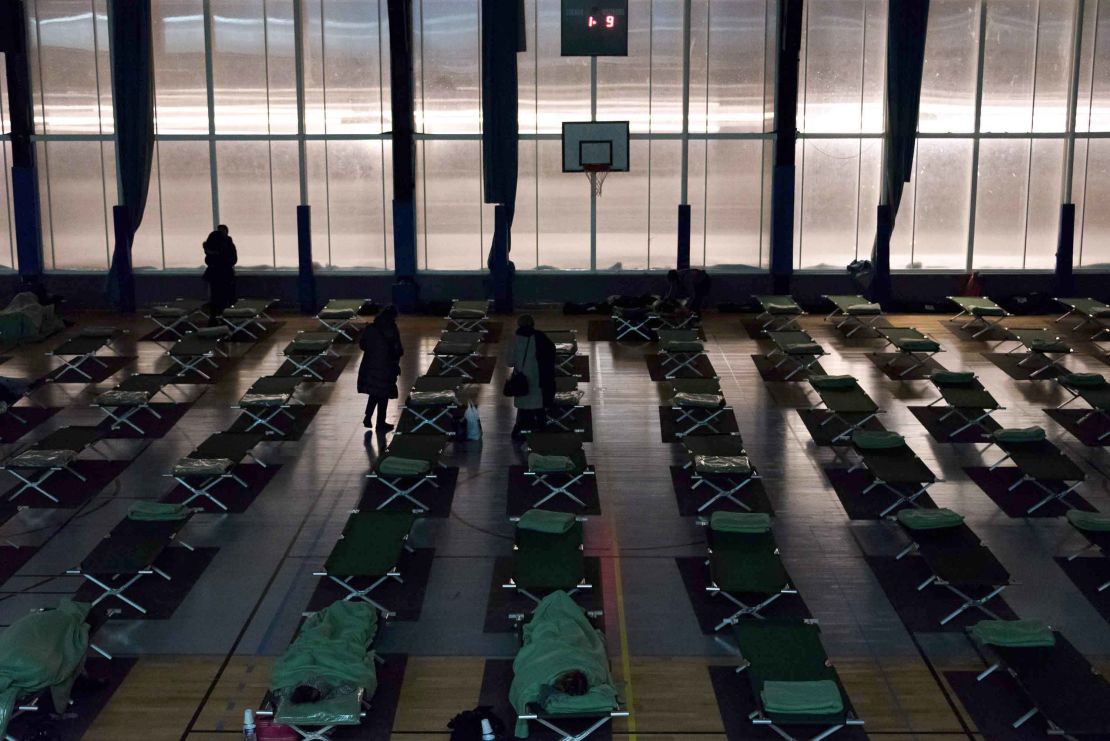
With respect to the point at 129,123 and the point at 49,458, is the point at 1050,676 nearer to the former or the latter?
the point at 49,458

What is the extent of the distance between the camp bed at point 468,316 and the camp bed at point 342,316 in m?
1.63

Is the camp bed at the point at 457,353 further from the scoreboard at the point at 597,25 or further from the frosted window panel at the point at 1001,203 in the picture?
the frosted window panel at the point at 1001,203

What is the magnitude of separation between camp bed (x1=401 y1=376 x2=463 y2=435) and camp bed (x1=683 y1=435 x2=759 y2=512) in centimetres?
325

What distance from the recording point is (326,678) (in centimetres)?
882

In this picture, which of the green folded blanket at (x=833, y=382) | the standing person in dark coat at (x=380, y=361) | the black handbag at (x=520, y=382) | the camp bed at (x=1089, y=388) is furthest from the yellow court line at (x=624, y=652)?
the camp bed at (x=1089, y=388)

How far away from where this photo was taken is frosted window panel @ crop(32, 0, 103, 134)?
24094 mm

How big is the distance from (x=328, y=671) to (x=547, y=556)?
275cm

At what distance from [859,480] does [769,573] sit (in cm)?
371

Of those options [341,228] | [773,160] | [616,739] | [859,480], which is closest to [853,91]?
[773,160]

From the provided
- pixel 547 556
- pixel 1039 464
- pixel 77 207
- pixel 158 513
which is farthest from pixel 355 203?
pixel 1039 464

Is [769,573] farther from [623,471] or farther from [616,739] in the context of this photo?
[623,471]

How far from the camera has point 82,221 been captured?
24734 millimetres

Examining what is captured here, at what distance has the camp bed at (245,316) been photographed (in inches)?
834

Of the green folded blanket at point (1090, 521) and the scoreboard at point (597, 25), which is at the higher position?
the scoreboard at point (597, 25)
